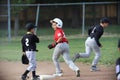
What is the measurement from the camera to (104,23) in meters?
12.2

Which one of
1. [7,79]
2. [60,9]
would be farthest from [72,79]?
[60,9]

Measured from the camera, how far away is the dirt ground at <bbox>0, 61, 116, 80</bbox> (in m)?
10.9

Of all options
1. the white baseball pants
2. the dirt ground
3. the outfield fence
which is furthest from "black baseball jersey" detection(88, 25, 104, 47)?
the outfield fence

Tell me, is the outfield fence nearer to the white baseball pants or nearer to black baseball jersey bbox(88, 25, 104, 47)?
black baseball jersey bbox(88, 25, 104, 47)

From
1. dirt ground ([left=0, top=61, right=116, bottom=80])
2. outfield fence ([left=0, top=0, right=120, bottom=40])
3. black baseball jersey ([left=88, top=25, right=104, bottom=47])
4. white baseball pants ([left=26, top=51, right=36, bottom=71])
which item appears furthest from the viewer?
outfield fence ([left=0, top=0, right=120, bottom=40])

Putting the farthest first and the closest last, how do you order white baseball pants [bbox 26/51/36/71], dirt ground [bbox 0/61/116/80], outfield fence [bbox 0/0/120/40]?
outfield fence [bbox 0/0/120/40], dirt ground [bbox 0/61/116/80], white baseball pants [bbox 26/51/36/71]

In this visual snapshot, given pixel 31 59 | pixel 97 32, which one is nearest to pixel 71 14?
pixel 97 32

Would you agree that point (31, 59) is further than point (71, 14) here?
No

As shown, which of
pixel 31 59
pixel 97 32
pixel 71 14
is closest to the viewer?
pixel 31 59

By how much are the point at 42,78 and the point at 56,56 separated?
3.21 feet

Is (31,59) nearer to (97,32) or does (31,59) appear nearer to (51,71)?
(51,71)

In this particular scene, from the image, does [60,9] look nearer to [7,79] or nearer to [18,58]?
[18,58]

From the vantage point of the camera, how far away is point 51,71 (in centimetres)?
1223

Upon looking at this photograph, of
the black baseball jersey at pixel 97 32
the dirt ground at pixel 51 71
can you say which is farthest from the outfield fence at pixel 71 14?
the black baseball jersey at pixel 97 32
